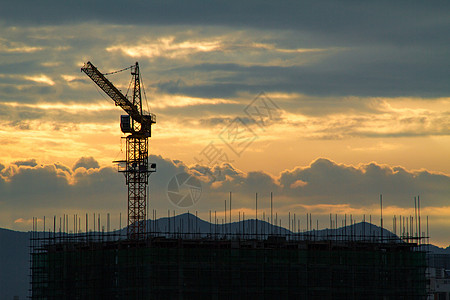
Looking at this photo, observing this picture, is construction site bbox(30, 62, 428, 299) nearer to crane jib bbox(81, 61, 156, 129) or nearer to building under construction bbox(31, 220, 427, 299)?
building under construction bbox(31, 220, 427, 299)

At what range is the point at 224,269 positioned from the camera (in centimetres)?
12188

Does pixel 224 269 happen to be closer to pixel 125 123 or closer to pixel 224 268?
pixel 224 268

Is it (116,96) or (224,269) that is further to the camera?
(116,96)

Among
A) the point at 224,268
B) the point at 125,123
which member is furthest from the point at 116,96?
the point at 224,268

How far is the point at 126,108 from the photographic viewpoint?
176875mm

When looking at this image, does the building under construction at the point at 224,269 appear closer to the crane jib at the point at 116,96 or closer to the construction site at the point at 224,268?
the construction site at the point at 224,268

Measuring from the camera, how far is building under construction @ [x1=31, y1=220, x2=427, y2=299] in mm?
120062

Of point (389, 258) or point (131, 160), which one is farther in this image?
point (131, 160)

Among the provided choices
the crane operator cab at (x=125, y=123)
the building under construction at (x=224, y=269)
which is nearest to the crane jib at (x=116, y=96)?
the crane operator cab at (x=125, y=123)

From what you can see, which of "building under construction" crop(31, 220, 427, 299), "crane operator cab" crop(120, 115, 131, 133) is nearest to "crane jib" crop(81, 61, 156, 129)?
"crane operator cab" crop(120, 115, 131, 133)

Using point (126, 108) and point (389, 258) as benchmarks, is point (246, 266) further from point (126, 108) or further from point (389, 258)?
point (126, 108)

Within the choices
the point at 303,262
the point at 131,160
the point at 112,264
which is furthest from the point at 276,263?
the point at 131,160

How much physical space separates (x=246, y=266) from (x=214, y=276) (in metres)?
4.91

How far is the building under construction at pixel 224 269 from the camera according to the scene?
120 m
